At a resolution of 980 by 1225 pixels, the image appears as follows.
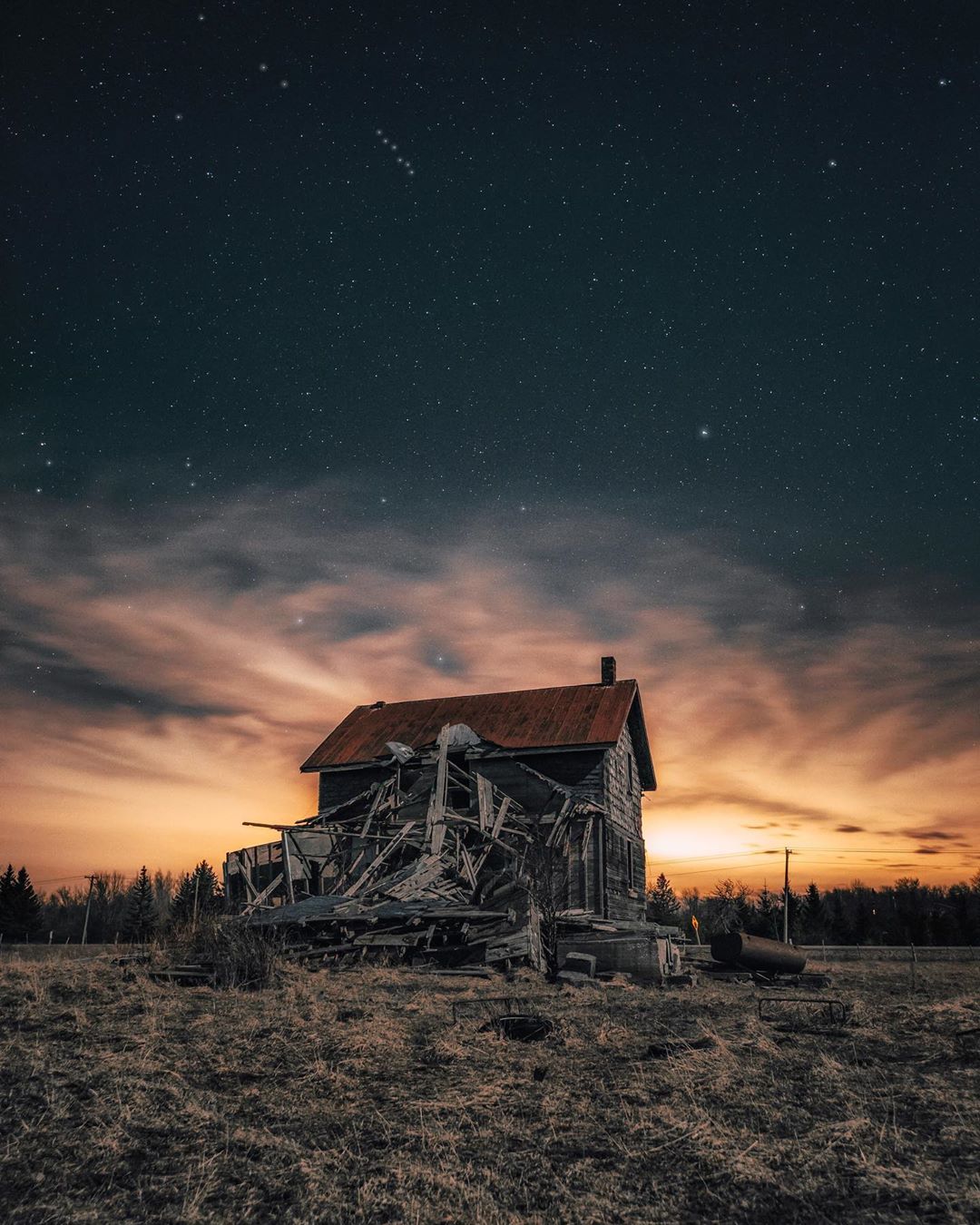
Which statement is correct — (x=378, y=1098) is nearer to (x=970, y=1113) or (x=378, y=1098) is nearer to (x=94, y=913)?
(x=970, y=1113)

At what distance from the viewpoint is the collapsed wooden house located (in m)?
20.0

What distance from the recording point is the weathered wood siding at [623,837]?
93.2ft

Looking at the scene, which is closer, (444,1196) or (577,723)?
(444,1196)

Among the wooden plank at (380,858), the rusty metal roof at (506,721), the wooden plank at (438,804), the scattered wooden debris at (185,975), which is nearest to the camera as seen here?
the scattered wooden debris at (185,975)

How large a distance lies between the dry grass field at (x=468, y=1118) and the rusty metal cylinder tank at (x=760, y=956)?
1003 centimetres

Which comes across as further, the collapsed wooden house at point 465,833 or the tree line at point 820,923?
the tree line at point 820,923

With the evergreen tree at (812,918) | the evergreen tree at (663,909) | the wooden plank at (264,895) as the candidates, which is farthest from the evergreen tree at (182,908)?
the evergreen tree at (812,918)

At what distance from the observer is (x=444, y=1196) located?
5391 mm

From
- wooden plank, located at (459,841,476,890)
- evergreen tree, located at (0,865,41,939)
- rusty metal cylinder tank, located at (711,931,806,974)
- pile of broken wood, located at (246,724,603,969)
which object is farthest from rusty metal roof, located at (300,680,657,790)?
evergreen tree, located at (0,865,41,939)

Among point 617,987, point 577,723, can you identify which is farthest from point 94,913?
point 617,987

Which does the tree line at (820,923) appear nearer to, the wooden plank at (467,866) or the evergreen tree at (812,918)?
the evergreen tree at (812,918)

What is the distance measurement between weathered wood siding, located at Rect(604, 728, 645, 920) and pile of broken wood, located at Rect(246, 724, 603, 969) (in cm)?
169

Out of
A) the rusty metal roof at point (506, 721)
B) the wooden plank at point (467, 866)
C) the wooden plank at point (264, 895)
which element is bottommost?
the wooden plank at point (264, 895)

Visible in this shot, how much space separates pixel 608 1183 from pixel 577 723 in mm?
23852
